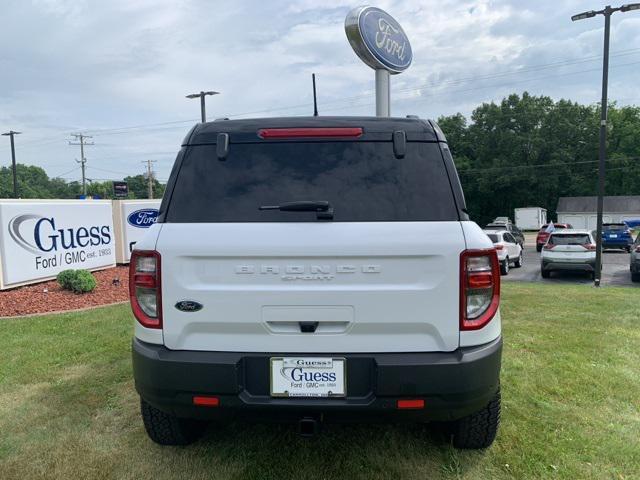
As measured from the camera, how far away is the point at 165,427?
9.96 feet

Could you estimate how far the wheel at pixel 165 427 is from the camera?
2.99 m

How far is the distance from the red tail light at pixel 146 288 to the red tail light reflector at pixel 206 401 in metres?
0.41

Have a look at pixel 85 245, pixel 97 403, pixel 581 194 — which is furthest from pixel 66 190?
pixel 97 403

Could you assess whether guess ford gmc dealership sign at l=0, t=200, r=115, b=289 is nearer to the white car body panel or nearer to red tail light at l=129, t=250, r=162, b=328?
red tail light at l=129, t=250, r=162, b=328

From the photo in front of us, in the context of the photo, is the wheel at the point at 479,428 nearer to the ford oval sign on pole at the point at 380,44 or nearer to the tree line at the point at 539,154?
the ford oval sign on pole at the point at 380,44

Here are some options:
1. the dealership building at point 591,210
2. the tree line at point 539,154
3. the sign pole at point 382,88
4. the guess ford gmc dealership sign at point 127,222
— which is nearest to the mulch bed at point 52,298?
the guess ford gmc dealership sign at point 127,222

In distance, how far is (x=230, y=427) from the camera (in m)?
3.47

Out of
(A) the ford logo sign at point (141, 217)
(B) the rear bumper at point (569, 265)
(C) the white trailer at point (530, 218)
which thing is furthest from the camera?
(C) the white trailer at point (530, 218)

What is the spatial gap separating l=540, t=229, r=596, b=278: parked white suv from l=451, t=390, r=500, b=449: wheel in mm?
13403

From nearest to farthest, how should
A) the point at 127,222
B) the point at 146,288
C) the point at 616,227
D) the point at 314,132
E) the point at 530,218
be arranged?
the point at 146,288
the point at 314,132
the point at 127,222
the point at 616,227
the point at 530,218

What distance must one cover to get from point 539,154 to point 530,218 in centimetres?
1396

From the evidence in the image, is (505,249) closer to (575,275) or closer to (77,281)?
(575,275)

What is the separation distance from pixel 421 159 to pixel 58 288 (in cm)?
853

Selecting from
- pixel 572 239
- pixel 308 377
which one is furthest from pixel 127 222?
pixel 572 239
